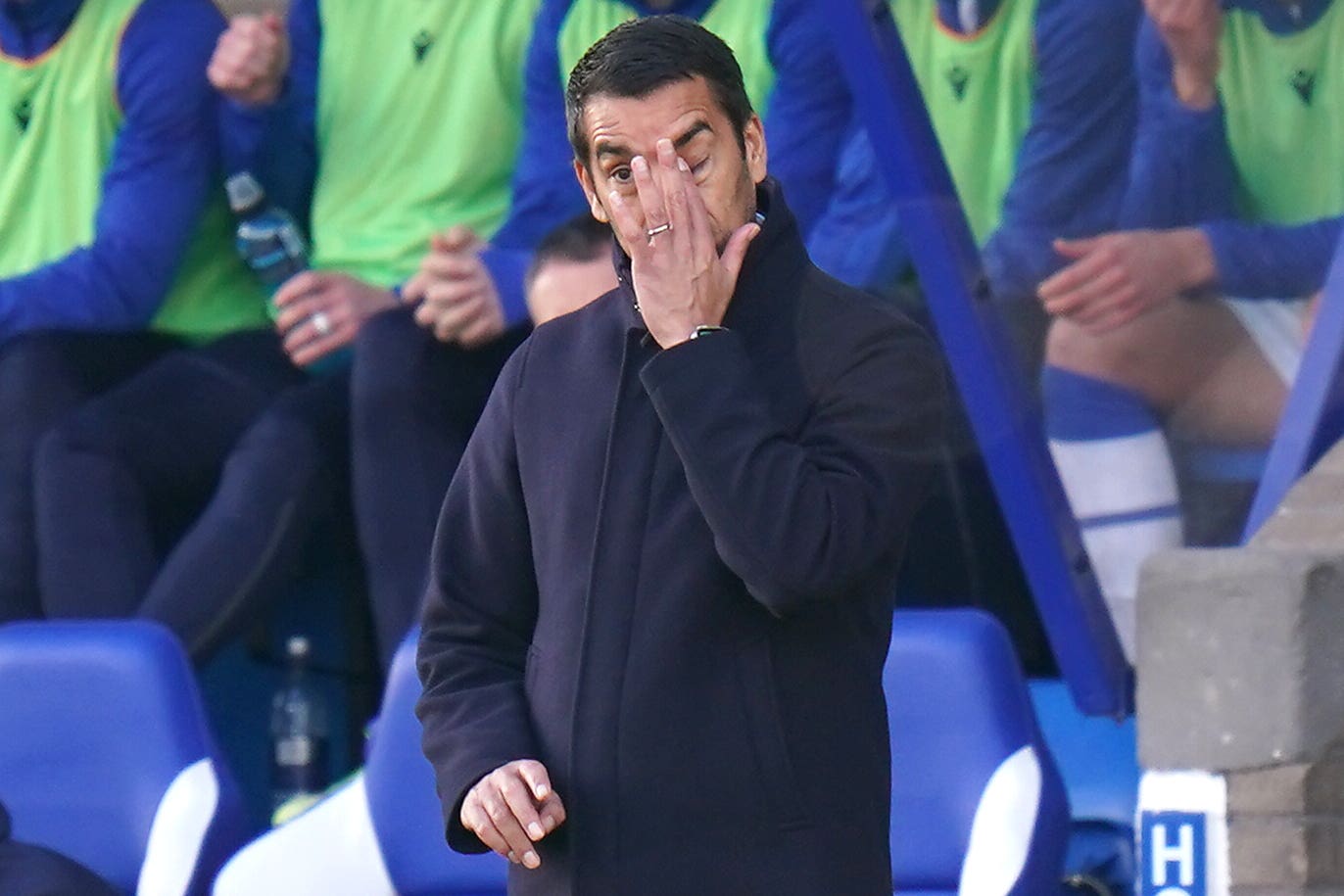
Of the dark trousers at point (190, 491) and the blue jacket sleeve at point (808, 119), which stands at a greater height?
the blue jacket sleeve at point (808, 119)

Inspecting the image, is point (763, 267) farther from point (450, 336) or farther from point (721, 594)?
point (450, 336)

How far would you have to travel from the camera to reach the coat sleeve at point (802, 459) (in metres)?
1.66

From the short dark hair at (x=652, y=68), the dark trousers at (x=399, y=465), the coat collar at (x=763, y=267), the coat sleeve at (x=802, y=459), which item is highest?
the short dark hair at (x=652, y=68)

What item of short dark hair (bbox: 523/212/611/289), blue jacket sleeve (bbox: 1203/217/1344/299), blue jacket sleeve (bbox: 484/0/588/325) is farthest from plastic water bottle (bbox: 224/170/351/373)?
blue jacket sleeve (bbox: 1203/217/1344/299)

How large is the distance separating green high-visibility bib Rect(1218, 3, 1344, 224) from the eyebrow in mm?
1546

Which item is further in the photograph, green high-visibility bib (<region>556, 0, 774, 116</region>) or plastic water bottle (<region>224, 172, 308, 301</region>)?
plastic water bottle (<region>224, 172, 308, 301</region>)

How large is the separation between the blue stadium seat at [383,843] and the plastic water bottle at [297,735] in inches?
24.6

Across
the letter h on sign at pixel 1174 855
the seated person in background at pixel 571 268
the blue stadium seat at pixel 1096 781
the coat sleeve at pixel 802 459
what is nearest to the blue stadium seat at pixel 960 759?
the letter h on sign at pixel 1174 855

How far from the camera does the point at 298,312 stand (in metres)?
3.88

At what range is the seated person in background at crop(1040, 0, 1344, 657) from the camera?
3.11 m

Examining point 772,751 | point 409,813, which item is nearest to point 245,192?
point 409,813

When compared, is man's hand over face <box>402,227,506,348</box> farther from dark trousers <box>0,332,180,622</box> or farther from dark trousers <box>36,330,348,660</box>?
dark trousers <box>0,332,180,622</box>

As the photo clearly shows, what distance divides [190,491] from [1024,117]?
1.53 meters

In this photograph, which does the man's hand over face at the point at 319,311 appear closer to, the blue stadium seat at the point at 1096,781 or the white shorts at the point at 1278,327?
the blue stadium seat at the point at 1096,781
